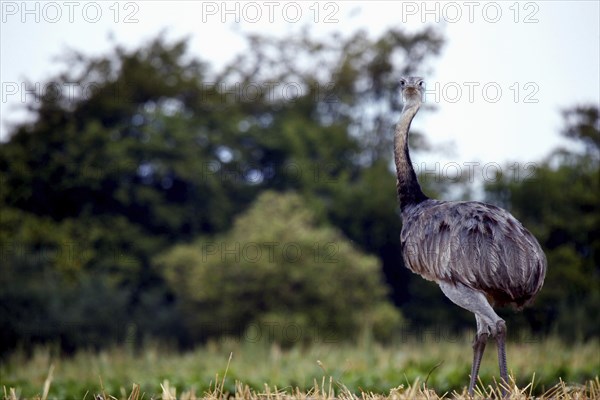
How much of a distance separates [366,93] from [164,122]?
544cm

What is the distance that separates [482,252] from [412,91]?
1444 millimetres

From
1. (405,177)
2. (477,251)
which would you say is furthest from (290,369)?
(477,251)

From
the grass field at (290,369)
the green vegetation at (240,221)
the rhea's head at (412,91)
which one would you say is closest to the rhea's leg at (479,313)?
the rhea's head at (412,91)

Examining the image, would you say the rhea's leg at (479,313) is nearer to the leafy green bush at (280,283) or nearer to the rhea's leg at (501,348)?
the rhea's leg at (501,348)

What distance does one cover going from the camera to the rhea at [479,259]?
20.1 ft

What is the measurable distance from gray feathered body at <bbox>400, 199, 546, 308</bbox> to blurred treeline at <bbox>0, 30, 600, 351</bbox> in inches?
462

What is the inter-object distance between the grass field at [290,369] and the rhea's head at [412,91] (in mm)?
2361

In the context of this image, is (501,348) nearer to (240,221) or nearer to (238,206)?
(240,221)

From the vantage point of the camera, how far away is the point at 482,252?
242 inches

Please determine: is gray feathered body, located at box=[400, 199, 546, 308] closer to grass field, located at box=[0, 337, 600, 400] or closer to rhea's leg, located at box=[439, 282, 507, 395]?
rhea's leg, located at box=[439, 282, 507, 395]

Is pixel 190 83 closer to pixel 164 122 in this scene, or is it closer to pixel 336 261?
pixel 164 122

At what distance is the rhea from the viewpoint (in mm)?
6113

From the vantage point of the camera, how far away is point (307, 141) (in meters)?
24.5

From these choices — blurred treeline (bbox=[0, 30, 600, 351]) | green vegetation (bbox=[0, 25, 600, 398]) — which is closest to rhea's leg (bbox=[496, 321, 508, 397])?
green vegetation (bbox=[0, 25, 600, 398])
